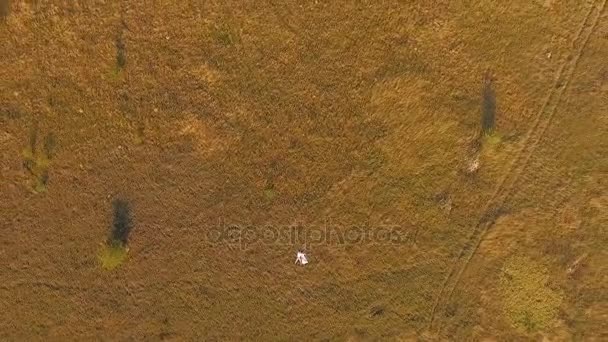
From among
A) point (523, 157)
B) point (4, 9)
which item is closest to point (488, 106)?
point (523, 157)

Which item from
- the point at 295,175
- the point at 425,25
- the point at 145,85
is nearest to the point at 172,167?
the point at 145,85

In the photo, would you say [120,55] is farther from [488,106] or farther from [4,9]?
[488,106]

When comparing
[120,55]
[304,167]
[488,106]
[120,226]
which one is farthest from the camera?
[120,226]

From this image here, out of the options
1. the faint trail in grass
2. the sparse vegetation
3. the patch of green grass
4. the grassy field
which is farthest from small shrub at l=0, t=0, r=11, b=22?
the patch of green grass

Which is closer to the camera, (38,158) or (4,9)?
(4,9)

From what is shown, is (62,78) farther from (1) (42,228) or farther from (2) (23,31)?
(1) (42,228)

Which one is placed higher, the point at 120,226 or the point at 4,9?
the point at 4,9
